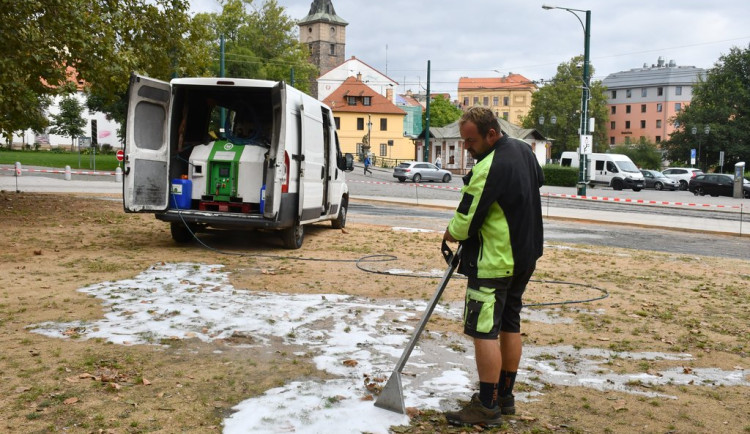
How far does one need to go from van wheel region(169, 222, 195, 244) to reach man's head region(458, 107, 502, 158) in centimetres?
806

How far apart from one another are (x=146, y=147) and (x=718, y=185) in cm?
3754

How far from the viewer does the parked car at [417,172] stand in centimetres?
4600

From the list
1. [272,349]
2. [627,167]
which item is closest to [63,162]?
[627,167]

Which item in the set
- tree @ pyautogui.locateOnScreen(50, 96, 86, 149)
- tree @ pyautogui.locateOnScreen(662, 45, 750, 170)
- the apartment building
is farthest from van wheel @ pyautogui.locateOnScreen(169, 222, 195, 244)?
the apartment building

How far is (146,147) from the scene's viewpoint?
10.9 meters

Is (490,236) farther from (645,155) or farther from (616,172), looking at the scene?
(645,155)

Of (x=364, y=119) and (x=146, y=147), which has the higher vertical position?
(x=364, y=119)

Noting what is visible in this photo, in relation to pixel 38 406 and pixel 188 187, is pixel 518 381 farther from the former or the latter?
pixel 188 187

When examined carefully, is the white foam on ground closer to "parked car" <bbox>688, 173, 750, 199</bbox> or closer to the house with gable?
"parked car" <bbox>688, 173, 750, 199</bbox>

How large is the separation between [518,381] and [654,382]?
3.16 ft

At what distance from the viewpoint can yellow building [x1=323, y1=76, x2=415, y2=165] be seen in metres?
88.6

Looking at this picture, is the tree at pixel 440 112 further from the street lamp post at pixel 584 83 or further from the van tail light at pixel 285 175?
the van tail light at pixel 285 175

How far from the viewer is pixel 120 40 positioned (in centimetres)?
1717

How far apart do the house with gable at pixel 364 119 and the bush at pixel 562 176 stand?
39868 millimetres
